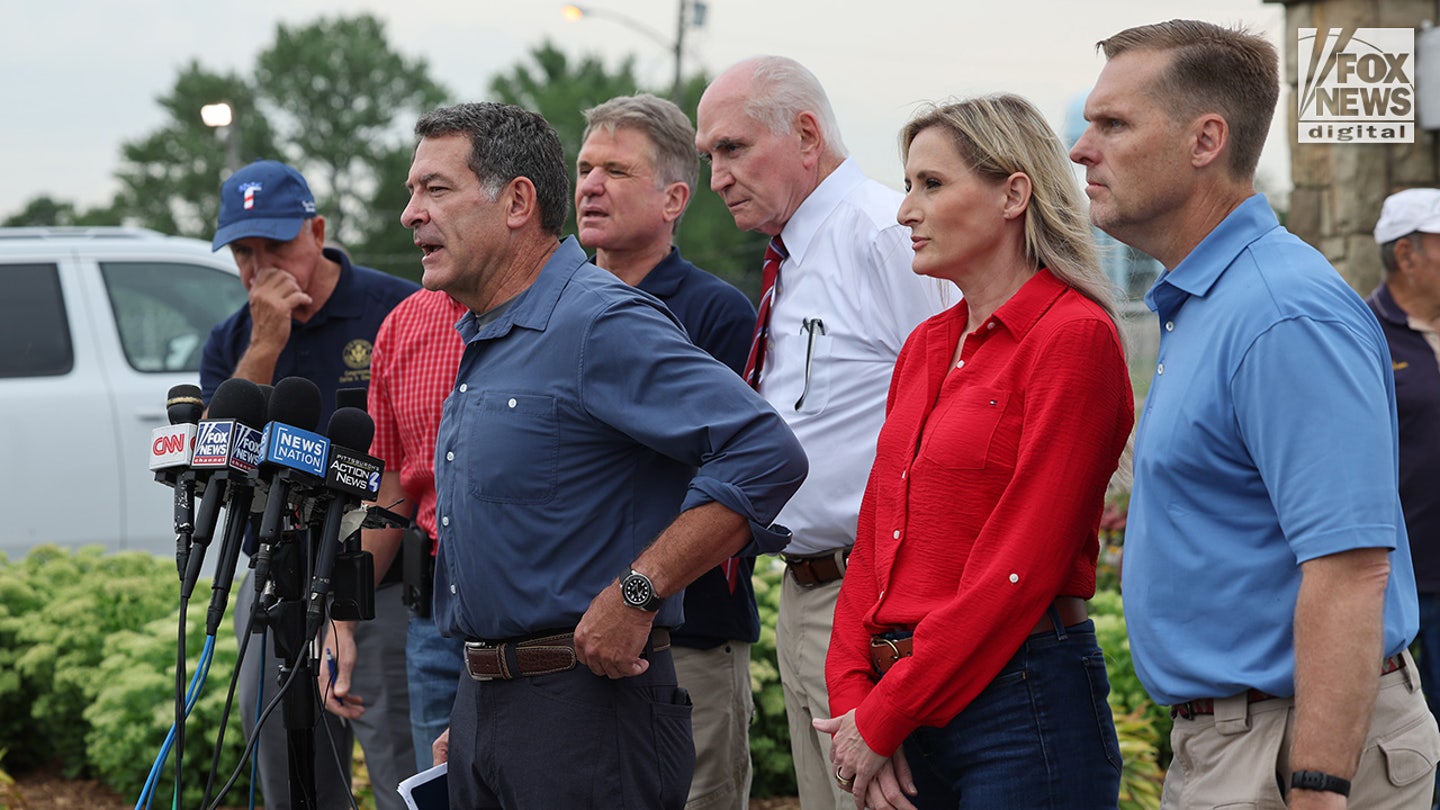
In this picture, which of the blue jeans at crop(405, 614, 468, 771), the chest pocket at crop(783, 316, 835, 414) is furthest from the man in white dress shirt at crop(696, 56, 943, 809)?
the blue jeans at crop(405, 614, 468, 771)

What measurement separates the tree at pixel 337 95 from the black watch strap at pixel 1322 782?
196 feet

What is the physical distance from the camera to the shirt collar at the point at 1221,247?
252 cm

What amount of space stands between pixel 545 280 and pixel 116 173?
60.5 meters

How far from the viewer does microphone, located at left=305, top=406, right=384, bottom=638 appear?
9.69 ft

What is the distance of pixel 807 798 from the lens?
3.79m

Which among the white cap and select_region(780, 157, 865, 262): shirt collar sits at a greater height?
select_region(780, 157, 865, 262): shirt collar

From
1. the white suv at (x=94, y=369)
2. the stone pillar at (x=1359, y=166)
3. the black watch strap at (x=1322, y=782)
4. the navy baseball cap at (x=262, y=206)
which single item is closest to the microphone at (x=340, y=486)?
the black watch strap at (x=1322, y=782)

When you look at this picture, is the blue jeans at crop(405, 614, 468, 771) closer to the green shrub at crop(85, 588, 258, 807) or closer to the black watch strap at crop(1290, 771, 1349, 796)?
the green shrub at crop(85, 588, 258, 807)

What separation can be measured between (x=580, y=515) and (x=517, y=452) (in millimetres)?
181

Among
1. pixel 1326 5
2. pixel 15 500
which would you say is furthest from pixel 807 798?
pixel 1326 5

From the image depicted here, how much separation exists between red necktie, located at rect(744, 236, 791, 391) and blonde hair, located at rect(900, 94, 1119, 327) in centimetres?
102

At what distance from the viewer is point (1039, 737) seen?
2730mm

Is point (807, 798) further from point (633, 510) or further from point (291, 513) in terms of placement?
point (291, 513)

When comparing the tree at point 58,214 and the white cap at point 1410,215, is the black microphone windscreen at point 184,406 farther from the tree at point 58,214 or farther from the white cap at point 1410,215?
the tree at point 58,214
